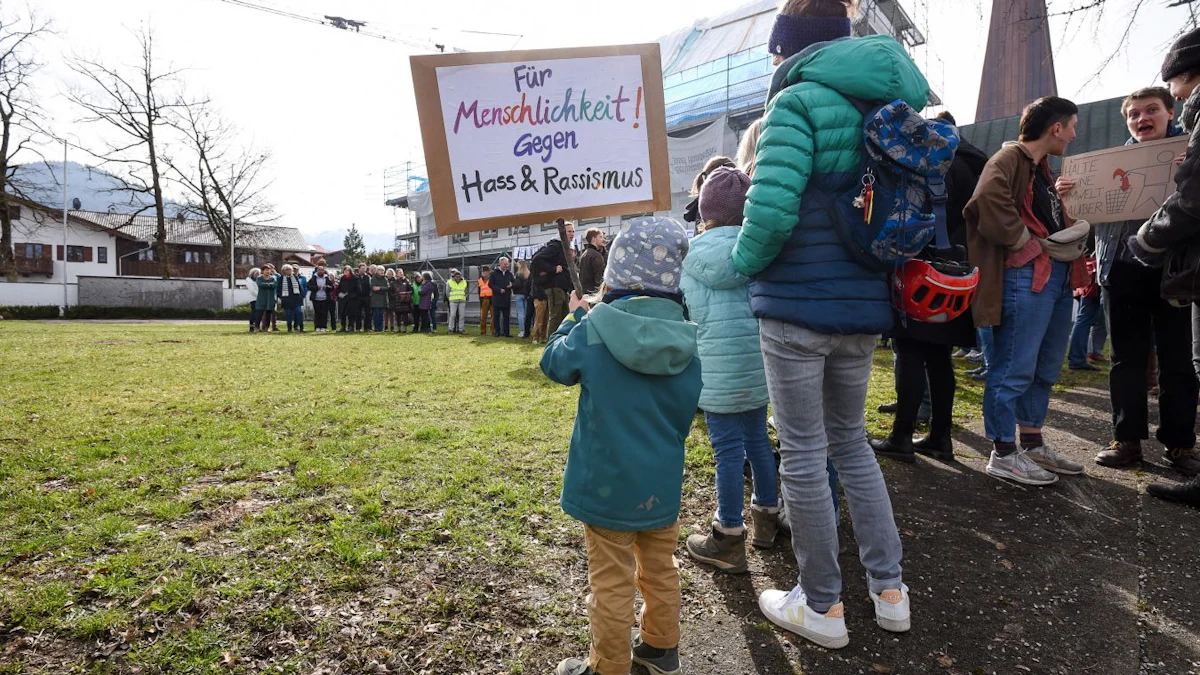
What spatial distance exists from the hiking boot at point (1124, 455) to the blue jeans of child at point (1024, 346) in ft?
1.81

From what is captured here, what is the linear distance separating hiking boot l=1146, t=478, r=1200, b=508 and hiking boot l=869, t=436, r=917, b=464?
1.18 metres

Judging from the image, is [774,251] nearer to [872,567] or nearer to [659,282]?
[659,282]

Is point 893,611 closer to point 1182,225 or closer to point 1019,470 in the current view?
point 1019,470

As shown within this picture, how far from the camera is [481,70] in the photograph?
2.67 meters

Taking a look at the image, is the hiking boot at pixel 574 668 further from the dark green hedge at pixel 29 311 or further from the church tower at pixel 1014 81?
the dark green hedge at pixel 29 311

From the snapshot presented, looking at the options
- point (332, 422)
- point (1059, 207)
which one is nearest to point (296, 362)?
point (332, 422)

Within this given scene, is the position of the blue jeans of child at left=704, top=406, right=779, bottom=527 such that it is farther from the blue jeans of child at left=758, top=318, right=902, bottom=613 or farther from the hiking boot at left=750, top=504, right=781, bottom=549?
the blue jeans of child at left=758, top=318, right=902, bottom=613

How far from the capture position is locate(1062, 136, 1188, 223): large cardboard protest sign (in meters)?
3.36

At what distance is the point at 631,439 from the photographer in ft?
6.47

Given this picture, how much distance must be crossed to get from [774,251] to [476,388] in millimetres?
5274

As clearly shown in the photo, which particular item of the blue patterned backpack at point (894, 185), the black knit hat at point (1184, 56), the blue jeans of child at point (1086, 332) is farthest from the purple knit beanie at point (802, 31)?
the blue jeans of child at point (1086, 332)

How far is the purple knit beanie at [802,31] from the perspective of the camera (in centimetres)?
216

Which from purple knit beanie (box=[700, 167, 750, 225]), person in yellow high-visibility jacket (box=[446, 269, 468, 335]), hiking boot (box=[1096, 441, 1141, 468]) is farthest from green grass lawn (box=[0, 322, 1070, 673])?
person in yellow high-visibility jacket (box=[446, 269, 468, 335])

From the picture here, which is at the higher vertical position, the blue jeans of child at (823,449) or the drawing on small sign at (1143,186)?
the drawing on small sign at (1143,186)
